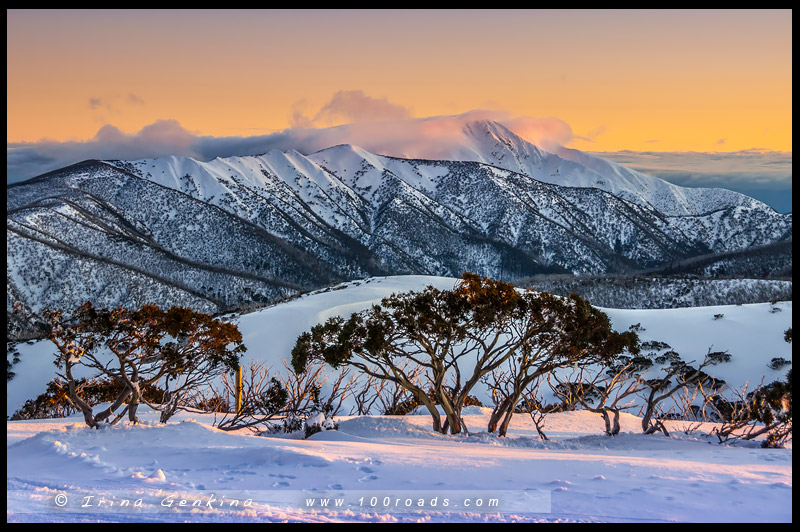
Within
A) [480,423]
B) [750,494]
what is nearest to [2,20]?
[750,494]

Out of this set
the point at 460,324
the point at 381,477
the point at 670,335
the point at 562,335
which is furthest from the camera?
the point at 670,335

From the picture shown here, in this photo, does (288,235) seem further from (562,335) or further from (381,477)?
(381,477)

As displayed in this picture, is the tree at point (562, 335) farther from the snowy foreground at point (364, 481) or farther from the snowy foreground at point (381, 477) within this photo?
the snowy foreground at point (364, 481)

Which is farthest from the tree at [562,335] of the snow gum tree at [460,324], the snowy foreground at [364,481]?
the snowy foreground at [364,481]

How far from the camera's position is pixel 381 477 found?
28.3 feet

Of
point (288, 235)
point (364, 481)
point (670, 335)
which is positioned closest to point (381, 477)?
point (364, 481)

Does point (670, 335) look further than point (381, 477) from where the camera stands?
Yes

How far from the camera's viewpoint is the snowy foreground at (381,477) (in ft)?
21.5

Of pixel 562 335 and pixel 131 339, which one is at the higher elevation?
pixel 562 335

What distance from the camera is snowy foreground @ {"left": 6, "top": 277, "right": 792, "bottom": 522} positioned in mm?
6555

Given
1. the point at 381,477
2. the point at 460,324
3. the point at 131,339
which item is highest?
the point at 460,324

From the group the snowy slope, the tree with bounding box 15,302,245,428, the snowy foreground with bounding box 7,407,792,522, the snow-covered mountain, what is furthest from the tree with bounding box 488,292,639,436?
the snow-covered mountain

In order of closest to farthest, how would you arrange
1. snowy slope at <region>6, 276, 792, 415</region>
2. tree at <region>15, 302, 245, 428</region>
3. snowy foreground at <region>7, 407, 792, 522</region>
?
1. snowy foreground at <region>7, 407, 792, 522</region>
2. tree at <region>15, 302, 245, 428</region>
3. snowy slope at <region>6, 276, 792, 415</region>

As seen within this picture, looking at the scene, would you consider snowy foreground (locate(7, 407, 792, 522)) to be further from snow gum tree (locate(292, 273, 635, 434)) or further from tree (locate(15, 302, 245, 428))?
snow gum tree (locate(292, 273, 635, 434))
